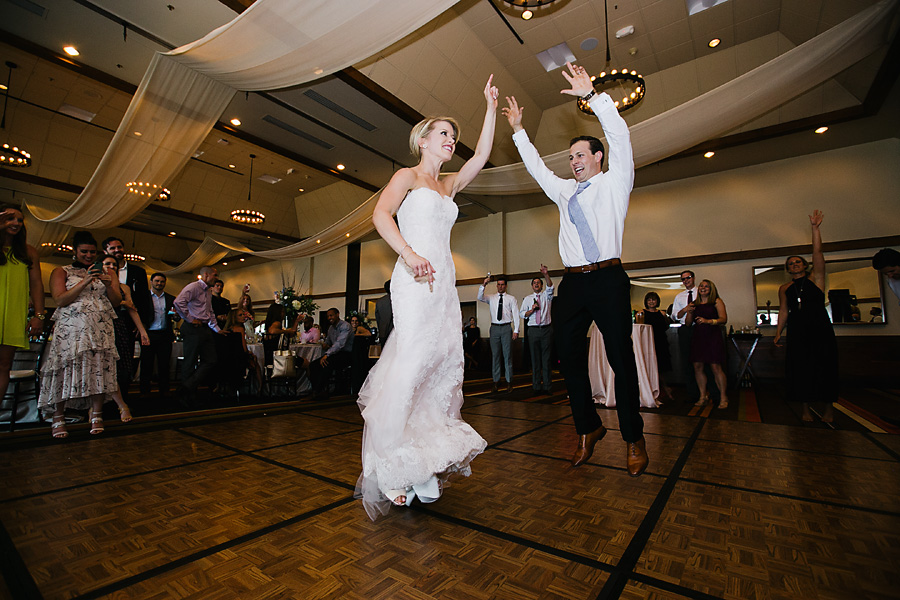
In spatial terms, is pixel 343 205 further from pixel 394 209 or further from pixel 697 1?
pixel 394 209

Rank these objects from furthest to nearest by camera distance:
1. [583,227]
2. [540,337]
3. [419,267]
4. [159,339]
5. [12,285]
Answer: [540,337] < [159,339] < [12,285] < [583,227] < [419,267]

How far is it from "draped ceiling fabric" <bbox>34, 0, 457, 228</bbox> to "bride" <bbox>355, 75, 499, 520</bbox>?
8.03 feet

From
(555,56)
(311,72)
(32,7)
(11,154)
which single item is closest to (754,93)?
(555,56)

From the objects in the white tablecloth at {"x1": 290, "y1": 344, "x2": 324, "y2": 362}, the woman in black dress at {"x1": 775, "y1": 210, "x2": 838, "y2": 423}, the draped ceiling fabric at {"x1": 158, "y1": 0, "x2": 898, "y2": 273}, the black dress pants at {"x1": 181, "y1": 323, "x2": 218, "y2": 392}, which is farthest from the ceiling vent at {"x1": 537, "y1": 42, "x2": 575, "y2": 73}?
the black dress pants at {"x1": 181, "y1": 323, "x2": 218, "y2": 392}

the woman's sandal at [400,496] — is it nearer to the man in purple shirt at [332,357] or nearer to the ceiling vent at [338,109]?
the man in purple shirt at [332,357]

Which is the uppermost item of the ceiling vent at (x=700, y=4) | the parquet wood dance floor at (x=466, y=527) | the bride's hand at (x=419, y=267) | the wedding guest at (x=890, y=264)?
the ceiling vent at (x=700, y=4)

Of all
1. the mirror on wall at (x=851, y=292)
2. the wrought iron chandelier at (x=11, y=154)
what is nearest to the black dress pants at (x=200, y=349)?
the wrought iron chandelier at (x=11, y=154)

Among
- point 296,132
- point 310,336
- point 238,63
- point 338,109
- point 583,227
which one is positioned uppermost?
point 296,132

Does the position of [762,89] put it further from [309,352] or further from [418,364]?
[309,352]

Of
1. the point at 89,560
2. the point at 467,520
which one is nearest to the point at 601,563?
the point at 467,520

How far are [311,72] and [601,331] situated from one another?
12.2 feet

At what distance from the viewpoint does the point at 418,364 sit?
54.5 inches

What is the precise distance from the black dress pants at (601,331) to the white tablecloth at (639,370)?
2413 millimetres

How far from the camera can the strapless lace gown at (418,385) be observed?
4.49ft
